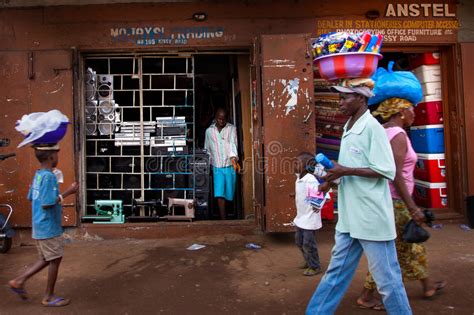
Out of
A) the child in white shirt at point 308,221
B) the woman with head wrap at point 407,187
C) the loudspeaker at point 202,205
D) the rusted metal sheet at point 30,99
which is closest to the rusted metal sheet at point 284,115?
the child in white shirt at point 308,221

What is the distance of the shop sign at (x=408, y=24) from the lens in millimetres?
6555

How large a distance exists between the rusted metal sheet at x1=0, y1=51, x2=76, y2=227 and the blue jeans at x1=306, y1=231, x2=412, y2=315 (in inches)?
164

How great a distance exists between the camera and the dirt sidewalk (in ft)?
12.9

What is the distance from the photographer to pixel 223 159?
734cm

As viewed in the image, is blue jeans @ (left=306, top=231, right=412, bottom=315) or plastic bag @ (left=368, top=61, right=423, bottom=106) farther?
plastic bag @ (left=368, top=61, right=423, bottom=106)

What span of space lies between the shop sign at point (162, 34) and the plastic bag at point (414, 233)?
4069 mm

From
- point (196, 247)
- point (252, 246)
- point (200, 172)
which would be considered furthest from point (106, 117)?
point (252, 246)

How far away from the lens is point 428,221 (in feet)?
10.8

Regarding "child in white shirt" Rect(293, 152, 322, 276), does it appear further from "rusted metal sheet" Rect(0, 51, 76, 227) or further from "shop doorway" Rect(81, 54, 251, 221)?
"rusted metal sheet" Rect(0, 51, 76, 227)

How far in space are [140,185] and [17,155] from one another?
1804 mm

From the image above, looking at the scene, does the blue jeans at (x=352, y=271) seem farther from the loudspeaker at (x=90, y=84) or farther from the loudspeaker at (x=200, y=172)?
the loudspeaker at (x=90, y=84)

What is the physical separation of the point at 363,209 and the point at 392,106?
1110 millimetres

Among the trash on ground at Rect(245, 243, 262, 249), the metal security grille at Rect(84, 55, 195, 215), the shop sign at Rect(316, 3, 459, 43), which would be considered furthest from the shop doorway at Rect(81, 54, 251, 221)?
the shop sign at Rect(316, 3, 459, 43)

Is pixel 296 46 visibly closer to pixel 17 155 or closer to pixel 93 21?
pixel 93 21
